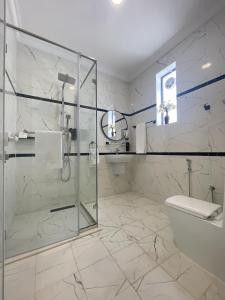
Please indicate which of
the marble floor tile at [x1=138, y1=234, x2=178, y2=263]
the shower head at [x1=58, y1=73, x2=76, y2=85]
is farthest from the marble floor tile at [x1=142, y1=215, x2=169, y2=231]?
the shower head at [x1=58, y1=73, x2=76, y2=85]

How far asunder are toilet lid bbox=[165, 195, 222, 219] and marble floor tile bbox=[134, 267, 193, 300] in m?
0.50

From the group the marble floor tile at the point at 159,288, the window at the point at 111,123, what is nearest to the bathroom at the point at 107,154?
the marble floor tile at the point at 159,288

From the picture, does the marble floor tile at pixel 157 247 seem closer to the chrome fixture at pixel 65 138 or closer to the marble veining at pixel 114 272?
the marble veining at pixel 114 272

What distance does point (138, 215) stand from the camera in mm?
1937

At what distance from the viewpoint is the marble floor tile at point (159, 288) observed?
2.82 feet

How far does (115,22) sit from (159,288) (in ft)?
8.87

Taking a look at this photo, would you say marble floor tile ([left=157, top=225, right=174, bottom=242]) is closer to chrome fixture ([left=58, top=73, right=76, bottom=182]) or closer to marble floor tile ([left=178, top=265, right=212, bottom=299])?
marble floor tile ([left=178, top=265, right=212, bottom=299])

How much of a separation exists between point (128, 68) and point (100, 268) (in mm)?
3053

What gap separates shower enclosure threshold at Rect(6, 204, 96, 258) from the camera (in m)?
1.31

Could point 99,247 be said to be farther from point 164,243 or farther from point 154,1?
point 154,1

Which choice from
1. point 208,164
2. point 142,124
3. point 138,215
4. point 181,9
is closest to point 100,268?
point 138,215

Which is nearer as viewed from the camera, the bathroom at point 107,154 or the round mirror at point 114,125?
the bathroom at point 107,154

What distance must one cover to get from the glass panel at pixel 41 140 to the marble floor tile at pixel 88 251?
0.64 feet

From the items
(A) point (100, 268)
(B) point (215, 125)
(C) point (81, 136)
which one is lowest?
(A) point (100, 268)
